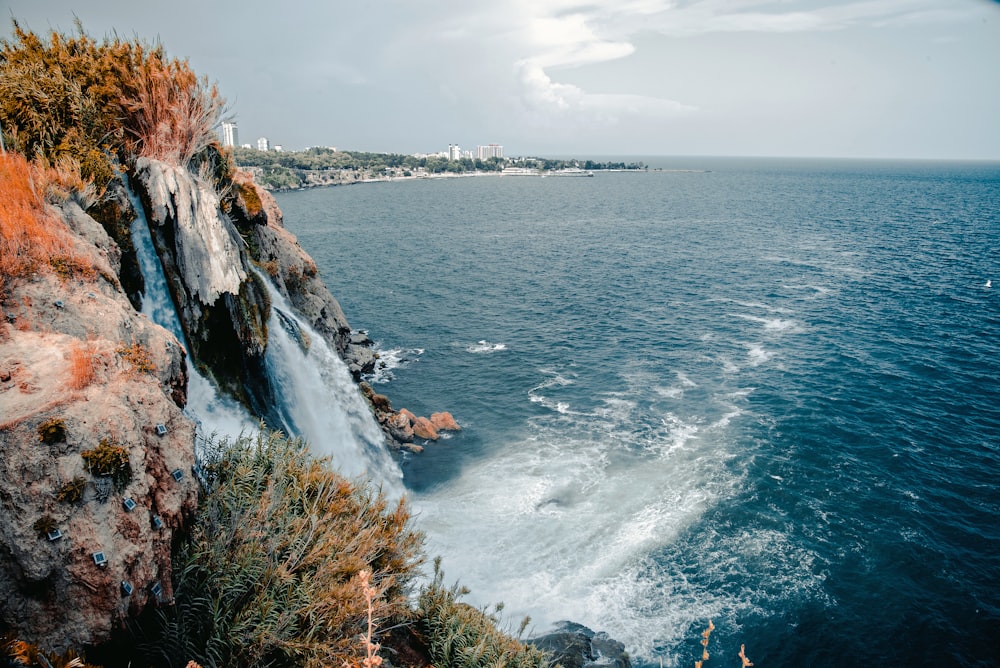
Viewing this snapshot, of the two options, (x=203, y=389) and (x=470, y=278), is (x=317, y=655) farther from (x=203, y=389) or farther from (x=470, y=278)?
(x=470, y=278)

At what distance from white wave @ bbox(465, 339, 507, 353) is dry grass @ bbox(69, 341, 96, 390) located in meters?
35.5

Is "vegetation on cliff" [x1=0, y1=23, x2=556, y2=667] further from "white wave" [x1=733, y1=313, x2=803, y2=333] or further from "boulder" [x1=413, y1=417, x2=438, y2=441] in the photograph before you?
"white wave" [x1=733, y1=313, x2=803, y2=333]

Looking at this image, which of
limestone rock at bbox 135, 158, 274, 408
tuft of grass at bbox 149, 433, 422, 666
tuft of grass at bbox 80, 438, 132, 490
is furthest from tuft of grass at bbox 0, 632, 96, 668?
limestone rock at bbox 135, 158, 274, 408

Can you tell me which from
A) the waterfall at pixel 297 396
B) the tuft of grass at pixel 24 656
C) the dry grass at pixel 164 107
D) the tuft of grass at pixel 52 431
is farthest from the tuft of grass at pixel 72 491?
the dry grass at pixel 164 107

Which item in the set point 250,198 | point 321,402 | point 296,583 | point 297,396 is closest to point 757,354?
point 321,402

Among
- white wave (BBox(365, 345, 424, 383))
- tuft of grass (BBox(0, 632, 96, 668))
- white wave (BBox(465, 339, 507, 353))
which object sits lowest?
white wave (BBox(365, 345, 424, 383))

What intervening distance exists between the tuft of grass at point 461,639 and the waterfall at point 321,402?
9897 mm

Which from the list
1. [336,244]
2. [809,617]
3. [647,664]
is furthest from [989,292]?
[336,244]

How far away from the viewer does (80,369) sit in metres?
8.40

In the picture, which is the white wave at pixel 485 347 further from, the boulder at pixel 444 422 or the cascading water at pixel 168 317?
the cascading water at pixel 168 317

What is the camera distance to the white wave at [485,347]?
4409 cm

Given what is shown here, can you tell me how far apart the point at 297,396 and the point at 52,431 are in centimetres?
1559

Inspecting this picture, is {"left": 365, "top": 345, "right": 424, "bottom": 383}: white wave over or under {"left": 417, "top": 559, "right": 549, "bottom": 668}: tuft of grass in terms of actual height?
under

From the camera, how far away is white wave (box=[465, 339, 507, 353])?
1736 inches
